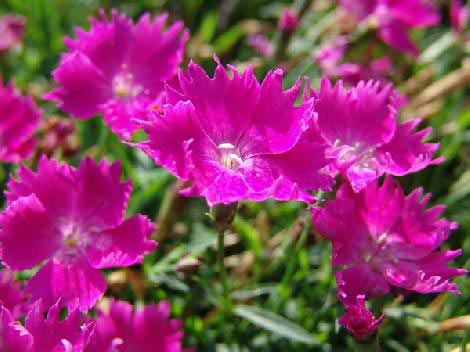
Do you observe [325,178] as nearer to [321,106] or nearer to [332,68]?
[321,106]

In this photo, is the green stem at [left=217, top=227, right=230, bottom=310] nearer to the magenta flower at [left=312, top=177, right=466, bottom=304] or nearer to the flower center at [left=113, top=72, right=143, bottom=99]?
the magenta flower at [left=312, top=177, right=466, bottom=304]

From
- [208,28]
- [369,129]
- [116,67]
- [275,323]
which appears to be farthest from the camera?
[208,28]

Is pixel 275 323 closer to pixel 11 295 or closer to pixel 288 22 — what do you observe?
pixel 11 295

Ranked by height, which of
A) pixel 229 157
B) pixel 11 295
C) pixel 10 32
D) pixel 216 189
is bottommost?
pixel 11 295

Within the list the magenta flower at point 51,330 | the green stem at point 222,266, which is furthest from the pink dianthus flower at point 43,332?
the green stem at point 222,266

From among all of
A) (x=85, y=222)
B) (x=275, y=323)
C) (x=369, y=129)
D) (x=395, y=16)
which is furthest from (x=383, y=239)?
(x=395, y=16)

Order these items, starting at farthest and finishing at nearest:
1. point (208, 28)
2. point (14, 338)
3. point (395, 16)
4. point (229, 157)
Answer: point (208, 28), point (395, 16), point (229, 157), point (14, 338)

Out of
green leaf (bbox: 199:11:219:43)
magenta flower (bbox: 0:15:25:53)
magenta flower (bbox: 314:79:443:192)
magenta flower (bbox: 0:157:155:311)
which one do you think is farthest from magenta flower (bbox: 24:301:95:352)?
green leaf (bbox: 199:11:219:43)
